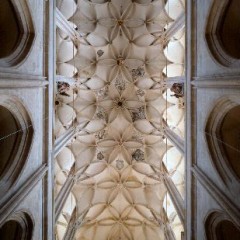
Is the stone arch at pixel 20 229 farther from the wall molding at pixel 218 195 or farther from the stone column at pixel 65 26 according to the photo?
the stone column at pixel 65 26

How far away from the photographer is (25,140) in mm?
11062

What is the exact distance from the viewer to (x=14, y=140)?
11078mm

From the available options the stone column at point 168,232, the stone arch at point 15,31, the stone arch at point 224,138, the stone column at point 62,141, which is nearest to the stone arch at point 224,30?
the stone arch at point 224,138

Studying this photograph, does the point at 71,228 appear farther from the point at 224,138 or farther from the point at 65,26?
the point at 224,138

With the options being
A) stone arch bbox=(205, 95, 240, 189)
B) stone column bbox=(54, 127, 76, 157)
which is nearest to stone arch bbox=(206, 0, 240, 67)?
stone arch bbox=(205, 95, 240, 189)

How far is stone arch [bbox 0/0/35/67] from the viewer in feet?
33.4

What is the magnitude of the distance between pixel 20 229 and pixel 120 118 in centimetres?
1046

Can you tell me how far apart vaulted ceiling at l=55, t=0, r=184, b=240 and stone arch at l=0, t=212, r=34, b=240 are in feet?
23.5

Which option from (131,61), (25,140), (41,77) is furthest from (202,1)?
(131,61)

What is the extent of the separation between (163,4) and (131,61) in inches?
137

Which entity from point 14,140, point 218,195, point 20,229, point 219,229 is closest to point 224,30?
point 218,195

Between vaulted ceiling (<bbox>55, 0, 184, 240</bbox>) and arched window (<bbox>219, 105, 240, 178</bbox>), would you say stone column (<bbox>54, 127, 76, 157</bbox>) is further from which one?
arched window (<bbox>219, 105, 240, 178</bbox>)

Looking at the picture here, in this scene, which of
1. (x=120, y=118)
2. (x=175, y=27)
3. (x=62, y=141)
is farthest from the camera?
(x=120, y=118)

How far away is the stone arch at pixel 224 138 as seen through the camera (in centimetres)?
1016
